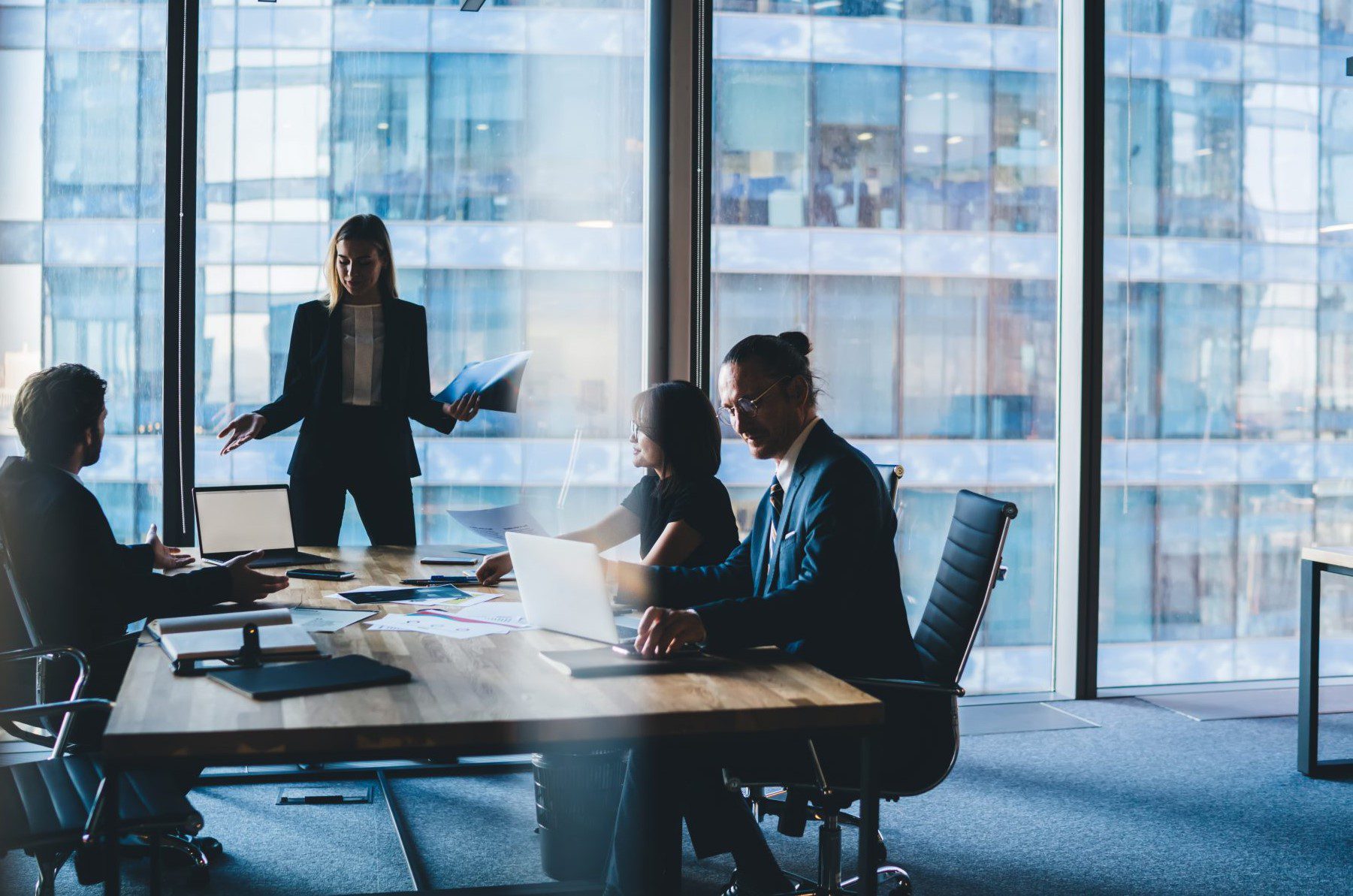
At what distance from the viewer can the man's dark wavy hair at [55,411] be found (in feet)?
8.47

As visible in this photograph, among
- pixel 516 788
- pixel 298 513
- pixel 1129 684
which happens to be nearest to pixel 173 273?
pixel 298 513

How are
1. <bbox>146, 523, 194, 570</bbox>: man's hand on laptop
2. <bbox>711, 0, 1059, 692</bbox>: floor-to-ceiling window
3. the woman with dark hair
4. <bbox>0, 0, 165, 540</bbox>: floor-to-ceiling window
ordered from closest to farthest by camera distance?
1. the woman with dark hair
2. <bbox>146, 523, 194, 570</bbox>: man's hand on laptop
3. <bbox>0, 0, 165, 540</bbox>: floor-to-ceiling window
4. <bbox>711, 0, 1059, 692</bbox>: floor-to-ceiling window

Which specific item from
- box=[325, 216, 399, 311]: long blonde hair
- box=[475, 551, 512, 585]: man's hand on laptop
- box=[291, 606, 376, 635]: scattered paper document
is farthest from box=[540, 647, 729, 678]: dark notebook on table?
box=[325, 216, 399, 311]: long blonde hair

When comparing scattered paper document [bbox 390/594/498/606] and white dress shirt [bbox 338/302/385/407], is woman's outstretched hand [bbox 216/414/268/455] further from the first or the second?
scattered paper document [bbox 390/594/498/606]

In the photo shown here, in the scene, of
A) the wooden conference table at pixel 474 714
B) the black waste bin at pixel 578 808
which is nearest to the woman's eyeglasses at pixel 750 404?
the wooden conference table at pixel 474 714

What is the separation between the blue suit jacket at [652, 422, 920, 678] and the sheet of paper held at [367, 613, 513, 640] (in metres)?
0.37

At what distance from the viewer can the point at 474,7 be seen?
13.7 feet

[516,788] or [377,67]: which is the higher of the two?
[377,67]

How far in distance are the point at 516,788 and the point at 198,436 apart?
5.32 feet

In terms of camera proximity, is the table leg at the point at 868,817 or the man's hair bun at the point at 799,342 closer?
the table leg at the point at 868,817

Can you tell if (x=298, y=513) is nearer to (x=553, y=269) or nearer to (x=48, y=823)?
(x=553, y=269)

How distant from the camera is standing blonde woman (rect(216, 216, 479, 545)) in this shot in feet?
12.1

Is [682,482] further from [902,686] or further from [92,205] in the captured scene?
[92,205]

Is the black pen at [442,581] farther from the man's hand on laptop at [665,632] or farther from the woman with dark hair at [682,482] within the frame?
the man's hand on laptop at [665,632]
